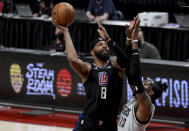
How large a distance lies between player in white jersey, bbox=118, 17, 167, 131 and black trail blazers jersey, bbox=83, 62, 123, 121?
7.9 inches

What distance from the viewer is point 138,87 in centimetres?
491

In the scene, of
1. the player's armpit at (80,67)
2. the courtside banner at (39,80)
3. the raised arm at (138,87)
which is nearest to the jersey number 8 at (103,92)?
the player's armpit at (80,67)

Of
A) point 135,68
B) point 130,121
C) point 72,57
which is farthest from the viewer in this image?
point 72,57

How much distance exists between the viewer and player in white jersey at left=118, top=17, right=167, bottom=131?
4699mm

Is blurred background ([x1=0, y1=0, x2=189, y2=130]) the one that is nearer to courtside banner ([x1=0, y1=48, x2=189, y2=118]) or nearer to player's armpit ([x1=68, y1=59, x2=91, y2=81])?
courtside banner ([x1=0, y1=48, x2=189, y2=118])

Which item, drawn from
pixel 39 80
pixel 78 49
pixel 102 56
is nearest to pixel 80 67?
pixel 102 56

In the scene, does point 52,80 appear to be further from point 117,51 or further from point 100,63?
point 117,51

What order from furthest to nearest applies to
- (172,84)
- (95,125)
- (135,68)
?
(172,84) < (95,125) < (135,68)

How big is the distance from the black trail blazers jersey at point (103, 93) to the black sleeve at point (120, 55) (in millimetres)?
281

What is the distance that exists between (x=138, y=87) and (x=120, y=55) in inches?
22.8

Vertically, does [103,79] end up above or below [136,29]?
below

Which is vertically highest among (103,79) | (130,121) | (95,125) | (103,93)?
(103,79)

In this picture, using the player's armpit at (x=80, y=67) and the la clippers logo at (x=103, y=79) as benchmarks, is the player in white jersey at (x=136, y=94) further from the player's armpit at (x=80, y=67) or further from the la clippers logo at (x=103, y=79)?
the player's armpit at (x=80, y=67)

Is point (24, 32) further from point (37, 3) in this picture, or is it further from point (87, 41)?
point (87, 41)
